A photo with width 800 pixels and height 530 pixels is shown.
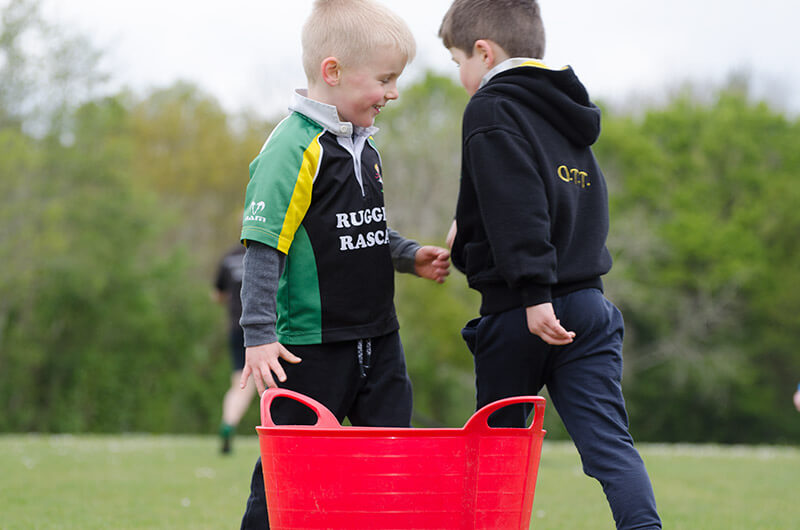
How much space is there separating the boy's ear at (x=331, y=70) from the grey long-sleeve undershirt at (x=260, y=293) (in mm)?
511

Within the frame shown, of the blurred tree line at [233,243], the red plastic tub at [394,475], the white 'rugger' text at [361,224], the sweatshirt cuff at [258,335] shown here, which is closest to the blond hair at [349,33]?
the white 'rugger' text at [361,224]

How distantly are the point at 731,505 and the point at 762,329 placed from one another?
25810 mm

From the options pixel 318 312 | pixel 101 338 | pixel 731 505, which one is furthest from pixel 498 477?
pixel 101 338

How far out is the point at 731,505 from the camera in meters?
4.73

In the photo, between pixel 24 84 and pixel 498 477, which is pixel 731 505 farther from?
pixel 24 84

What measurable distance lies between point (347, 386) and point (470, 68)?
3.18 ft

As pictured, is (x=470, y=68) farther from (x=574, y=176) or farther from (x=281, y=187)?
(x=281, y=187)

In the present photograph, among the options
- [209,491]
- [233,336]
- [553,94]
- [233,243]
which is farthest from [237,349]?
[233,243]

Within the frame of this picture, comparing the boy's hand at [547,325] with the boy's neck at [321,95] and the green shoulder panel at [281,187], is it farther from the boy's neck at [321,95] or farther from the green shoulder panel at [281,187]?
the boy's neck at [321,95]

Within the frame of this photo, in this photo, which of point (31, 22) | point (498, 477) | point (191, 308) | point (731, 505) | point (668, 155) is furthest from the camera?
point (668, 155)

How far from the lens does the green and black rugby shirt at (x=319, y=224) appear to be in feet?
7.57

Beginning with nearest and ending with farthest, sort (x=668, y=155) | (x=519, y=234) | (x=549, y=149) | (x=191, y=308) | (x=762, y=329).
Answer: (x=519, y=234) → (x=549, y=149) → (x=191, y=308) → (x=762, y=329) → (x=668, y=155)

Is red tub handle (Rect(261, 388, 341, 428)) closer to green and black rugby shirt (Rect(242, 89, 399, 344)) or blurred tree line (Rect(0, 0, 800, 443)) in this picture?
green and black rugby shirt (Rect(242, 89, 399, 344))

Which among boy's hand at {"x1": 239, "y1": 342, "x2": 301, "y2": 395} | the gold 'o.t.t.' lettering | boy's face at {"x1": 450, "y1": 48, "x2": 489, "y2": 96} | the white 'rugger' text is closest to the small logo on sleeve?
the white 'rugger' text
